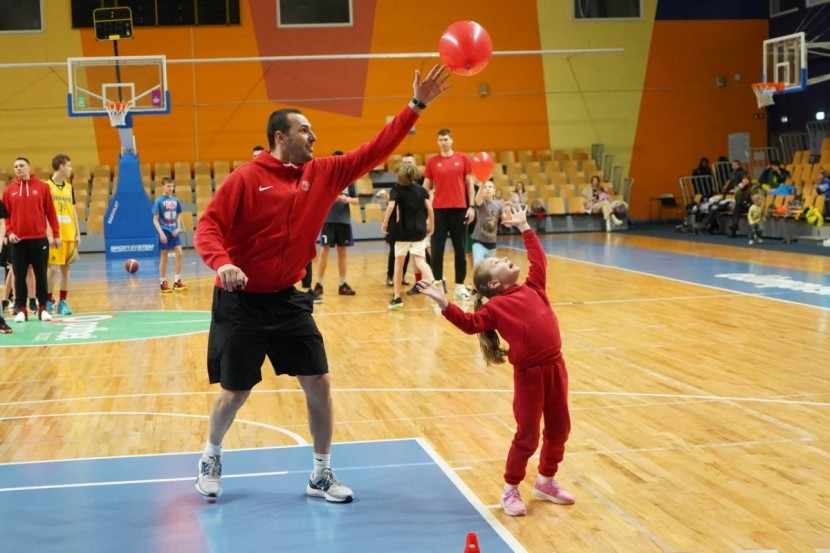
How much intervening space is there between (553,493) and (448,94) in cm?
2231

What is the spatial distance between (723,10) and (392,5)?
9.20 metres

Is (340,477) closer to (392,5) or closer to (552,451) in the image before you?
(552,451)

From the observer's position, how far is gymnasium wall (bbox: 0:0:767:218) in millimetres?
25016

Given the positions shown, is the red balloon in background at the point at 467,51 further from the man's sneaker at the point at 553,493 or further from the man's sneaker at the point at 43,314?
the man's sneaker at the point at 43,314

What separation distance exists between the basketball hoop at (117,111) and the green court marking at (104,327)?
8.42 m

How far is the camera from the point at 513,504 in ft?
15.7

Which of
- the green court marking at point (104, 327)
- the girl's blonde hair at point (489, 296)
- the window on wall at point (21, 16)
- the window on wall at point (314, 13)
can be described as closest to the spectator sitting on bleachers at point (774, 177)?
the window on wall at point (314, 13)

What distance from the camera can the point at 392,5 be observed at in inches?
1024

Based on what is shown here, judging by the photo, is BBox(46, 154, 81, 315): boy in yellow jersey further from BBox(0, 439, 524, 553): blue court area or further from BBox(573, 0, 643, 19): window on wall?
BBox(573, 0, 643, 19): window on wall

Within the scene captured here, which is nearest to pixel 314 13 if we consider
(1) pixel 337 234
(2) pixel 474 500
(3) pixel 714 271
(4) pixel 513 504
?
(1) pixel 337 234

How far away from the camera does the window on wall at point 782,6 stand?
86.3 ft

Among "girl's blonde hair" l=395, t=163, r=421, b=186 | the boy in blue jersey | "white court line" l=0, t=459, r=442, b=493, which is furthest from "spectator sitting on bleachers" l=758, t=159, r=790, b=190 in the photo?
"white court line" l=0, t=459, r=442, b=493

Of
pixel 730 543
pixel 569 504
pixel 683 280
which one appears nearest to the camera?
pixel 730 543

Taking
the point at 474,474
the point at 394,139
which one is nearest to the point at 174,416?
the point at 474,474
